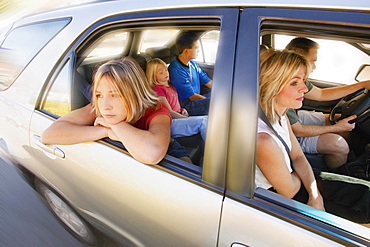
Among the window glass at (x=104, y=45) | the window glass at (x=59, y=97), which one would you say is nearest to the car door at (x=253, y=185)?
the window glass at (x=104, y=45)

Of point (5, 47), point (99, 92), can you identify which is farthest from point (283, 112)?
point (5, 47)

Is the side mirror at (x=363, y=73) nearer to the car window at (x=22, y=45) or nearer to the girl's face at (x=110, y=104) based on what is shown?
the girl's face at (x=110, y=104)

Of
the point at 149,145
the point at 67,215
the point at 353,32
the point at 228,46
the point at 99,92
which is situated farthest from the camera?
the point at 67,215

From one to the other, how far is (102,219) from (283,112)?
3.43 feet

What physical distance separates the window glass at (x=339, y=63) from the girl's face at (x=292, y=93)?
23.9 inches

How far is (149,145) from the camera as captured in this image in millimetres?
1212

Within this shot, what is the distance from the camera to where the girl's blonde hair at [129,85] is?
1361mm

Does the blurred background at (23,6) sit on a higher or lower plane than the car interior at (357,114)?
higher

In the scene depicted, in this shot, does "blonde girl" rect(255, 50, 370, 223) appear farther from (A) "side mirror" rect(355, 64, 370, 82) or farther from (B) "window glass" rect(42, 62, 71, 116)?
(A) "side mirror" rect(355, 64, 370, 82)

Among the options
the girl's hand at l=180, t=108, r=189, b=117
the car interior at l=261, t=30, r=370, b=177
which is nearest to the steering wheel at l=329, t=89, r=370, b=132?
the car interior at l=261, t=30, r=370, b=177

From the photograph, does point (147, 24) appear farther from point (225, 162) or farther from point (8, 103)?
point (8, 103)

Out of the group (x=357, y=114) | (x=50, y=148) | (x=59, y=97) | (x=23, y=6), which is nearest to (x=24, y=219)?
(x=50, y=148)

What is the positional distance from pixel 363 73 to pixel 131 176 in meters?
2.18

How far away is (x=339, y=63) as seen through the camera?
2.60 meters
